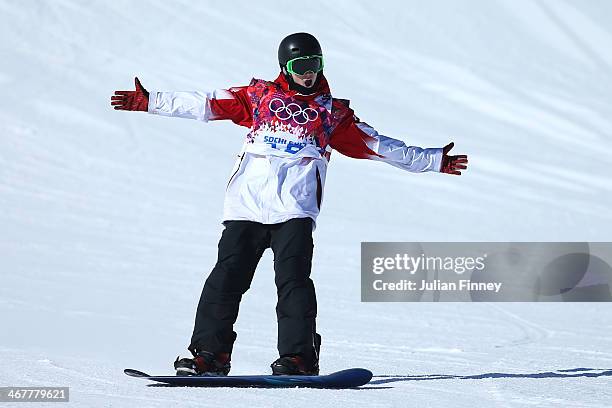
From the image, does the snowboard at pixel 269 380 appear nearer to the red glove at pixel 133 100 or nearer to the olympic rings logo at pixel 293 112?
the olympic rings logo at pixel 293 112

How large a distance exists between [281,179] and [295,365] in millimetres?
733

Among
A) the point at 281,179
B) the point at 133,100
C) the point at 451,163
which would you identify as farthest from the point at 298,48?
the point at 451,163

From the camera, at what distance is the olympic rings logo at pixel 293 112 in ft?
15.4

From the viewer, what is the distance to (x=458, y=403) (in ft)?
12.6

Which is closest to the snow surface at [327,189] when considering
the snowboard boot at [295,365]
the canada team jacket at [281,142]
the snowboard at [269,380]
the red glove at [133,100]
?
the snowboard at [269,380]

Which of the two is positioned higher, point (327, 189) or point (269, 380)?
point (327, 189)

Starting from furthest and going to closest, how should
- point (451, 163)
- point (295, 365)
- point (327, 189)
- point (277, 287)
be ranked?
point (327, 189) < point (451, 163) < point (277, 287) < point (295, 365)

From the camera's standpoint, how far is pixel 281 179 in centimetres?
464

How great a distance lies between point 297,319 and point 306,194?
50 centimetres

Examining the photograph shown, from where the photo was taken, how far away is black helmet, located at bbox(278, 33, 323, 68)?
472cm

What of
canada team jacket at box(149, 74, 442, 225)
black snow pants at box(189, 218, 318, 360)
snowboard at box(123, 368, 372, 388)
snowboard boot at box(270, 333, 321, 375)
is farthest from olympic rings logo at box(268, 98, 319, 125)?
snowboard at box(123, 368, 372, 388)

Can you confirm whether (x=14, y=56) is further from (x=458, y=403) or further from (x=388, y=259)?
(x=458, y=403)

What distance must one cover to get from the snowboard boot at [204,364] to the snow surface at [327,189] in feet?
0.89

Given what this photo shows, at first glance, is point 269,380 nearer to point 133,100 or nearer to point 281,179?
point 281,179
